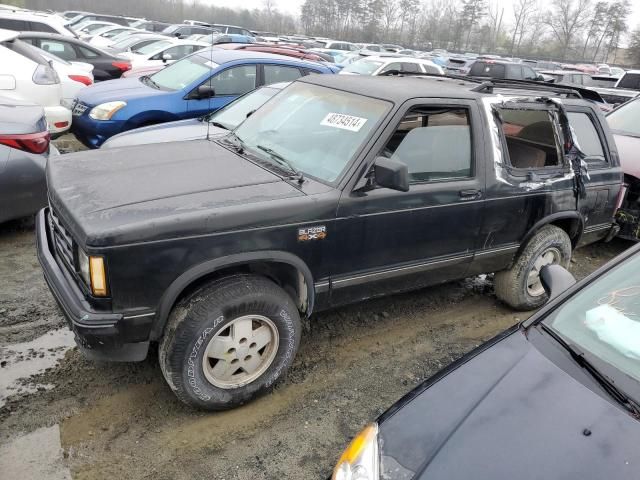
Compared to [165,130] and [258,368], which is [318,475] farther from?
[165,130]

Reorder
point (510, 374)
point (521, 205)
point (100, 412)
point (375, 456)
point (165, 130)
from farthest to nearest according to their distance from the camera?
1. point (165, 130)
2. point (521, 205)
3. point (100, 412)
4. point (510, 374)
5. point (375, 456)

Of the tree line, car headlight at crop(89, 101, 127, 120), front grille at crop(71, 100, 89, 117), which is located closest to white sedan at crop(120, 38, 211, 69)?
front grille at crop(71, 100, 89, 117)

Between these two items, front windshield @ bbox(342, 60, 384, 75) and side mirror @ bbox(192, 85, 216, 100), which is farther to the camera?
front windshield @ bbox(342, 60, 384, 75)

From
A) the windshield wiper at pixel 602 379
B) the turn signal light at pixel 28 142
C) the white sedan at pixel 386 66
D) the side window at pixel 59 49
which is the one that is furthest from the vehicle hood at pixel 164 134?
the white sedan at pixel 386 66

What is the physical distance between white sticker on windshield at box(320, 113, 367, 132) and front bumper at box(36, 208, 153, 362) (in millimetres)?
1696

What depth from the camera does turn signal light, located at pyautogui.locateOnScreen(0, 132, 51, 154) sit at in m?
4.64

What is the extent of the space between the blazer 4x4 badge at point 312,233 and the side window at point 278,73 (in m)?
5.35

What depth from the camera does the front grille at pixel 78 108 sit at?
7051 millimetres

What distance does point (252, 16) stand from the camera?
212 feet

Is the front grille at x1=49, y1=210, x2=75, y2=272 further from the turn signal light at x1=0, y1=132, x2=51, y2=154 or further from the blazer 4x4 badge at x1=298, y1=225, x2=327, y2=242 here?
the turn signal light at x1=0, y1=132, x2=51, y2=154

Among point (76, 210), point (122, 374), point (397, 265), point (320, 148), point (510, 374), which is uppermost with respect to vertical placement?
point (320, 148)

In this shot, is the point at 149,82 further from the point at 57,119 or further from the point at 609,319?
the point at 609,319

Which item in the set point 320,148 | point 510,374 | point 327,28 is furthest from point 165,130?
point 327,28

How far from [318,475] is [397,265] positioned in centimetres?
140
